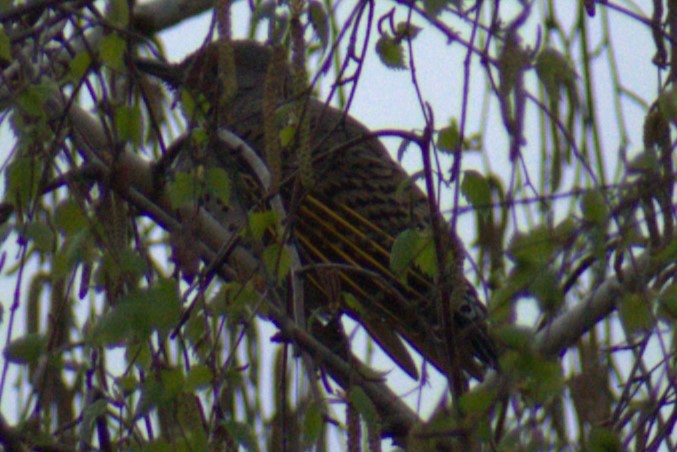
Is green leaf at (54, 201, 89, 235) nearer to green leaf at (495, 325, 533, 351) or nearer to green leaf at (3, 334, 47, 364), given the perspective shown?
green leaf at (3, 334, 47, 364)

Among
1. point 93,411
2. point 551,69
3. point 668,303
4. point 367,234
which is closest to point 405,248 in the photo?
point 551,69

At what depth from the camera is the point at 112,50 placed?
86.0 inches

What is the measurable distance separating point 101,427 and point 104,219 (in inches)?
17.6

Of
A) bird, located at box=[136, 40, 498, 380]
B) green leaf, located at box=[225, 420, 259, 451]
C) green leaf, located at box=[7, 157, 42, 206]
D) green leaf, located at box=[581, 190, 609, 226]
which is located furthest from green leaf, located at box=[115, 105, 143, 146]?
bird, located at box=[136, 40, 498, 380]

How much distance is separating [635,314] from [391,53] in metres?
0.66

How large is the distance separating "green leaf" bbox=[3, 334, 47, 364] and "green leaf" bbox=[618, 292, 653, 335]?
39.2 inches

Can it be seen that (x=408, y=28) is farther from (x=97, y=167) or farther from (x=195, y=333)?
(x=97, y=167)

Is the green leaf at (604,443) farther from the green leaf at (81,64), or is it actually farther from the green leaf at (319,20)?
the green leaf at (81,64)

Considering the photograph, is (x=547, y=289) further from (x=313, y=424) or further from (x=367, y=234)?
(x=367, y=234)

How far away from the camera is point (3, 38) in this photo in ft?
7.66

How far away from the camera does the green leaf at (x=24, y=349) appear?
2.15 meters

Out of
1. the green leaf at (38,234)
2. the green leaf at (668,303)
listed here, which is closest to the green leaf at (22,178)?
the green leaf at (38,234)

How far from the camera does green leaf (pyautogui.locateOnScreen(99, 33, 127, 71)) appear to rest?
2.19 m

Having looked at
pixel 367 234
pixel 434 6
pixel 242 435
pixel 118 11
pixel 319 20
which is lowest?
pixel 242 435
